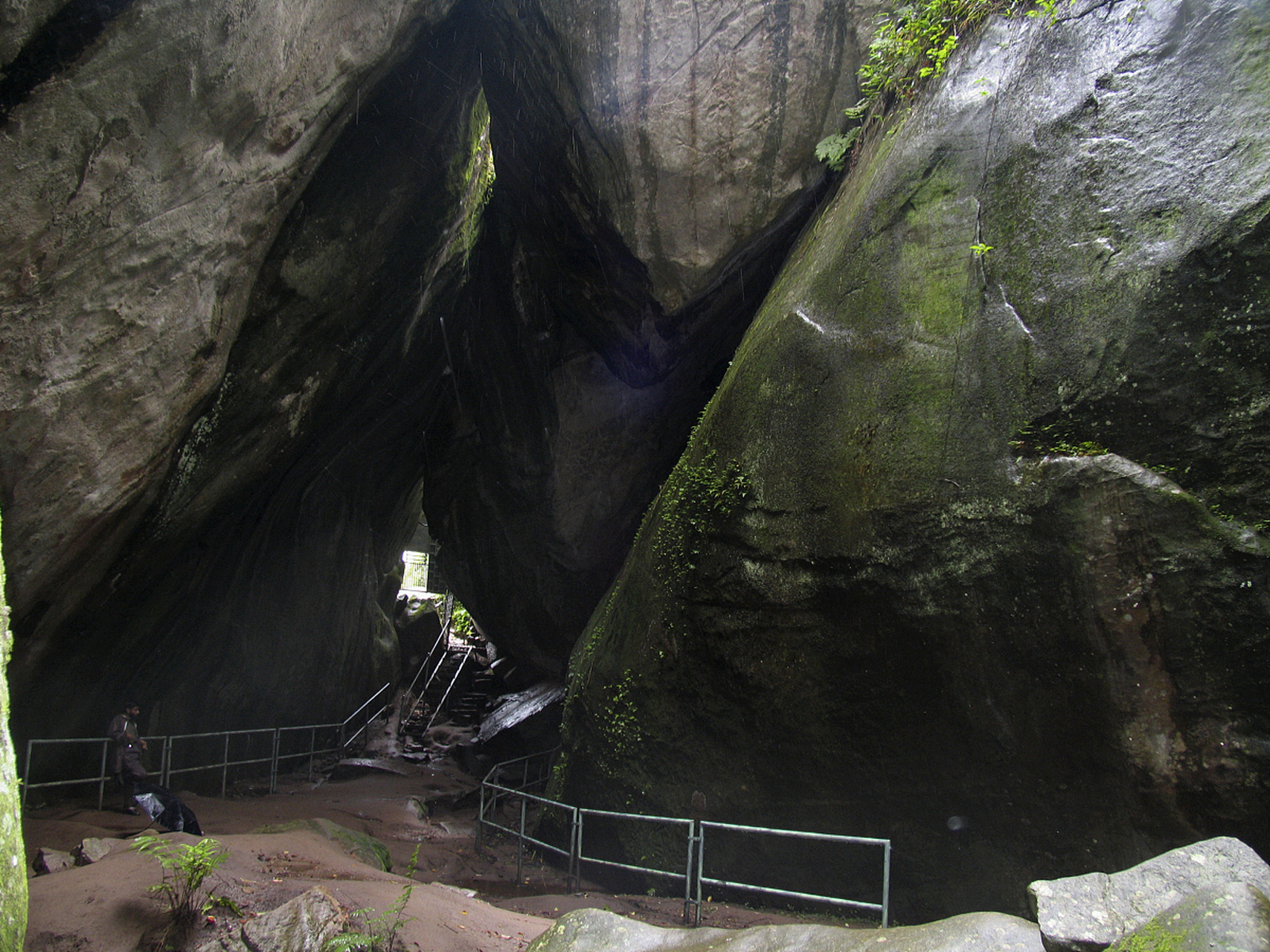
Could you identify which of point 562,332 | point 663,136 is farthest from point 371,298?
point 663,136

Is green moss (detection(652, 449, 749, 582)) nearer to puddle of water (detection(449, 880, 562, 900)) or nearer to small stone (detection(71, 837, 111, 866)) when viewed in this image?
puddle of water (detection(449, 880, 562, 900))

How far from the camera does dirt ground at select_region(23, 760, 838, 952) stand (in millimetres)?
4062

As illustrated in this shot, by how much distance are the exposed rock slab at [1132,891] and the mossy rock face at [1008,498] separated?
5.51 ft

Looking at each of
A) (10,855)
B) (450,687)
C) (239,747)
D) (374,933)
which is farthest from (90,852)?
(450,687)

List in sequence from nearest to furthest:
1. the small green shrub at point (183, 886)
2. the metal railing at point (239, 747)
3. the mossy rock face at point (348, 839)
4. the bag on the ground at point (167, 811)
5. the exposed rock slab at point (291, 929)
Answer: the exposed rock slab at point (291, 929), the small green shrub at point (183, 886), the bag on the ground at point (167, 811), the mossy rock face at point (348, 839), the metal railing at point (239, 747)

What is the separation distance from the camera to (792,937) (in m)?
3.49

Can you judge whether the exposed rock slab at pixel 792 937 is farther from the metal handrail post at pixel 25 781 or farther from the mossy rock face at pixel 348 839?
the metal handrail post at pixel 25 781

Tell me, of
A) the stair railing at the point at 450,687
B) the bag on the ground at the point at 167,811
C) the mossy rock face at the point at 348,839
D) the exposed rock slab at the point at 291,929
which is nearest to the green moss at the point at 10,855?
the exposed rock slab at the point at 291,929

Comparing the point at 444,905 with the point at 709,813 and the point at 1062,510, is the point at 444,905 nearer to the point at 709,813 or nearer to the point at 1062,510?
the point at 709,813

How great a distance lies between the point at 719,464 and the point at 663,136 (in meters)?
3.74

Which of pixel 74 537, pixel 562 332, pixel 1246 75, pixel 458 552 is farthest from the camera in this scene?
pixel 458 552

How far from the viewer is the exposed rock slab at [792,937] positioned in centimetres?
290

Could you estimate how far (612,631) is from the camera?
7.53m

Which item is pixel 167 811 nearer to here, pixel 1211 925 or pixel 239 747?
pixel 239 747
